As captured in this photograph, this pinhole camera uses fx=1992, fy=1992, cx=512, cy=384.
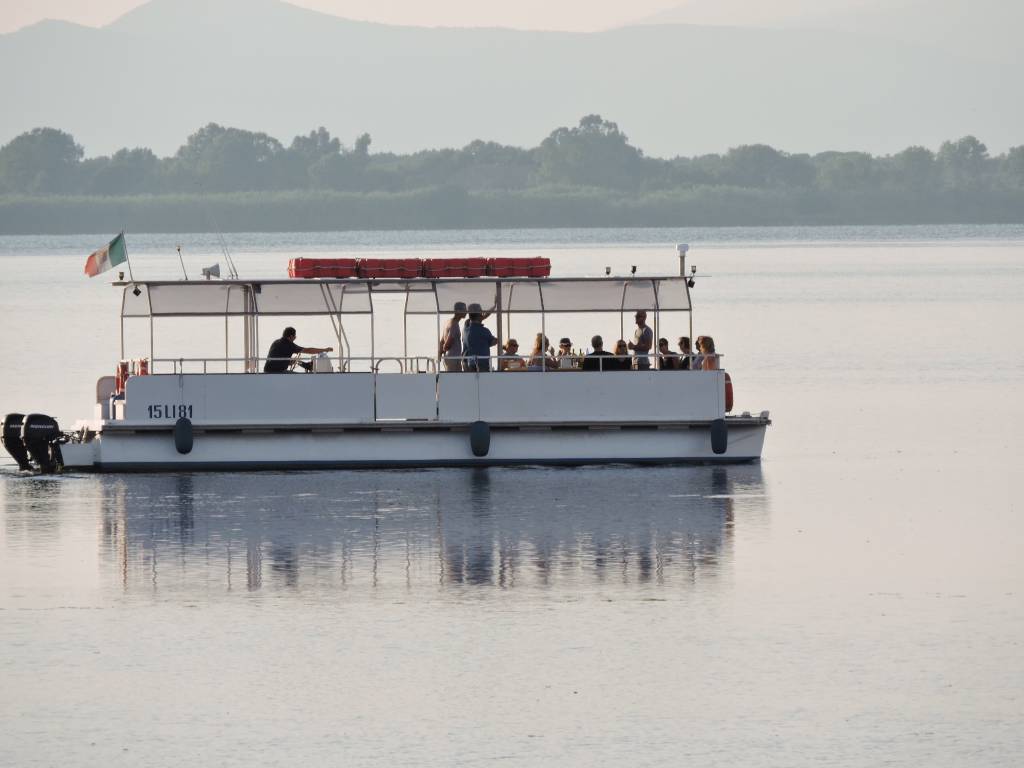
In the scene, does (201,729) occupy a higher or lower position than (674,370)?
lower

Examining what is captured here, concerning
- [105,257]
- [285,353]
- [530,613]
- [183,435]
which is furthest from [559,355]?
[530,613]

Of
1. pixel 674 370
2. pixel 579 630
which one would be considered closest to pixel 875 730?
pixel 579 630

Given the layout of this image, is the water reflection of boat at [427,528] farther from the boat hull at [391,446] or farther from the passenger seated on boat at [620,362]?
the passenger seated on boat at [620,362]

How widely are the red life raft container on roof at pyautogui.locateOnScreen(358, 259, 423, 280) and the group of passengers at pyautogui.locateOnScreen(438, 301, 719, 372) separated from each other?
0.84 meters

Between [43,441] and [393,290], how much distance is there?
542cm

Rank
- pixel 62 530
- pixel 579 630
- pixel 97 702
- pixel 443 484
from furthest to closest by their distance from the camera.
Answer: pixel 443 484
pixel 62 530
pixel 579 630
pixel 97 702

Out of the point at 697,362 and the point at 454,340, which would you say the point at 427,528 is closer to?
the point at 454,340

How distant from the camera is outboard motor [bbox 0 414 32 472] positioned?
1113 inches

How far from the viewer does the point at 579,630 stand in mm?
Answer: 16750

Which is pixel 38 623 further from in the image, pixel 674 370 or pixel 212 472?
pixel 674 370

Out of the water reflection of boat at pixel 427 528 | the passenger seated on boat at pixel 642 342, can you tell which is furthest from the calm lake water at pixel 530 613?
the passenger seated on boat at pixel 642 342

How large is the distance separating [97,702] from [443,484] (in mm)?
11874

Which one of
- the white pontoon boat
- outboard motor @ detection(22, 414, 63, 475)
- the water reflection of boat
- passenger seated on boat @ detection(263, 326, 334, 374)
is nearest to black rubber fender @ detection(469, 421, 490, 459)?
the white pontoon boat

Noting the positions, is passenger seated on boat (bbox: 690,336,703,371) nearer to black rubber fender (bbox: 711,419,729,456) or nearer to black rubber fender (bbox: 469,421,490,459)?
black rubber fender (bbox: 711,419,729,456)
